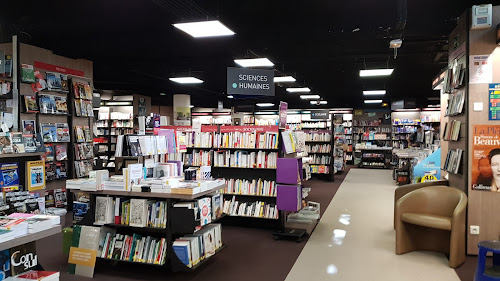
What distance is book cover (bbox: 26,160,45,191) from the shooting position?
543 cm

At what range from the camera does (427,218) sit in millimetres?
4832

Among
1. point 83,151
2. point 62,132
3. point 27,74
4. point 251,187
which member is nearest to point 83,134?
point 83,151

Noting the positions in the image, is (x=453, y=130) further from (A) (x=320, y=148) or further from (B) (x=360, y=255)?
(A) (x=320, y=148)

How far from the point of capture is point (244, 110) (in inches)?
757

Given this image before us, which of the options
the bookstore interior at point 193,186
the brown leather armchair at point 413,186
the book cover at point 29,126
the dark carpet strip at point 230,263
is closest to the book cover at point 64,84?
the bookstore interior at point 193,186

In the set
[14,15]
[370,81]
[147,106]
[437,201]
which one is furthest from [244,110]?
[437,201]

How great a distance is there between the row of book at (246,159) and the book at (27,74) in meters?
3.94

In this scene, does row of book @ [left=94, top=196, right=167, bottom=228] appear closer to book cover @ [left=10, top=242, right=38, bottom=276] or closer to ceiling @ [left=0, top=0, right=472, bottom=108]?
book cover @ [left=10, top=242, right=38, bottom=276]

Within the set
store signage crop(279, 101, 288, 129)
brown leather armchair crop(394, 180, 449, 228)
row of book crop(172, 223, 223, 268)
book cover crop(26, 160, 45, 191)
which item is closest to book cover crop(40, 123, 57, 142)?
book cover crop(26, 160, 45, 191)

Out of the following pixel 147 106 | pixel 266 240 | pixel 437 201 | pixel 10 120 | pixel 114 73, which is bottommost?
pixel 266 240

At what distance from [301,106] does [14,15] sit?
20952 millimetres

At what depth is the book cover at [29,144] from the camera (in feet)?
17.7

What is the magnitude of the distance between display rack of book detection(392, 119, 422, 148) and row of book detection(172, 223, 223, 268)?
16.8 metres

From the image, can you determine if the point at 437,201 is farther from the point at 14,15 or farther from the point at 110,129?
the point at 110,129
